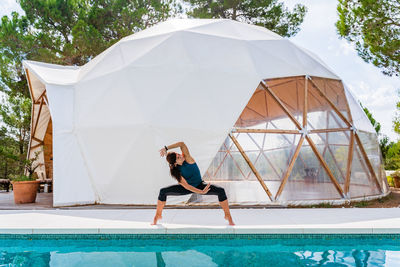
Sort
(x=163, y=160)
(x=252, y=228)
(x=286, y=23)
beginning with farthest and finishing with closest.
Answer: (x=286, y=23) < (x=163, y=160) < (x=252, y=228)

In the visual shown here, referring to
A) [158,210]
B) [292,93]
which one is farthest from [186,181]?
[292,93]

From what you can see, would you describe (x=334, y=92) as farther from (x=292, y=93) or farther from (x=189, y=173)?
(x=189, y=173)

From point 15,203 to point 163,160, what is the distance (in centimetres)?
451

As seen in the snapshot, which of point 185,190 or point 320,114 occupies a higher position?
point 320,114

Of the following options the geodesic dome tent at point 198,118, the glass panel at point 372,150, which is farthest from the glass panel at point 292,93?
the glass panel at point 372,150

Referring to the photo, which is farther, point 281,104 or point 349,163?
point 349,163

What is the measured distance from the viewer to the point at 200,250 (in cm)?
480

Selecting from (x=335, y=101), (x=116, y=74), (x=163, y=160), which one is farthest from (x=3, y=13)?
(x=335, y=101)

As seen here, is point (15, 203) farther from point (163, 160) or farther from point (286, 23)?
point (286, 23)

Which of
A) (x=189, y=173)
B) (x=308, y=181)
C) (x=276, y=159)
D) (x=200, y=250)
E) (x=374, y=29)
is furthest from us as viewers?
(x=374, y=29)

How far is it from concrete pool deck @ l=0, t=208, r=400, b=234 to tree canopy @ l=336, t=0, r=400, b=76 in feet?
32.6

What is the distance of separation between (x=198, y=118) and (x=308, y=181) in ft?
11.3

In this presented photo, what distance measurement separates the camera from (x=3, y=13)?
1648 cm

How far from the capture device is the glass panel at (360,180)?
28.8 feet
